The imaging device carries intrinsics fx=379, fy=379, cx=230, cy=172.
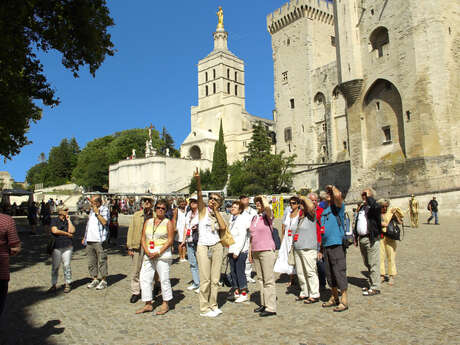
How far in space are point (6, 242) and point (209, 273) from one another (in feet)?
9.03

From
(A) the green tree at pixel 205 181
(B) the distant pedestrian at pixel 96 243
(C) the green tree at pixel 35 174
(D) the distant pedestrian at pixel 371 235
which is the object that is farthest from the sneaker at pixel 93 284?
(C) the green tree at pixel 35 174

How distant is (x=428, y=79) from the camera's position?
2273 cm

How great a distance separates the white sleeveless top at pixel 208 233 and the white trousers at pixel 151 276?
0.69m

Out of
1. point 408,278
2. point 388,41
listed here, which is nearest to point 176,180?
point 388,41

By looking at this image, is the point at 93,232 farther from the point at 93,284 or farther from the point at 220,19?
the point at 220,19

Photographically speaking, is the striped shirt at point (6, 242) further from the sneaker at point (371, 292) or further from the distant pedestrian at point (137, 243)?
the sneaker at point (371, 292)

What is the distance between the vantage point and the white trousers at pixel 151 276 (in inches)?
232

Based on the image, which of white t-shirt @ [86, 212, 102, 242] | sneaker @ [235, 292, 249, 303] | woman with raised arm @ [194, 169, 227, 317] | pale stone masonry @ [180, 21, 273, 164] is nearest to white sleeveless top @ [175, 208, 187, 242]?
white t-shirt @ [86, 212, 102, 242]

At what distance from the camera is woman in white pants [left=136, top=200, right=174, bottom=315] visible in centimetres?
590

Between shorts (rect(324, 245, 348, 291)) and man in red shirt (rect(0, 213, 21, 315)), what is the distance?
4.41 meters

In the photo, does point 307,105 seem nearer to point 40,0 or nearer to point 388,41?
point 388,41

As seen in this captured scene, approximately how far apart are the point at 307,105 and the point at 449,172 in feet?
84.8

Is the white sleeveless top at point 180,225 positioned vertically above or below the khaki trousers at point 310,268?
above

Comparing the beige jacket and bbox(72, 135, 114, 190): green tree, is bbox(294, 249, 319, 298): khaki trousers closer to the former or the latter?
the beige jacket
